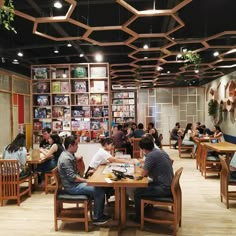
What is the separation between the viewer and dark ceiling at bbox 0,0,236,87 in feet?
16.8

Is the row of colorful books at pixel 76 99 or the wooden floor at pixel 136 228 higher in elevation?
the row of colorful books at pixel 76 99

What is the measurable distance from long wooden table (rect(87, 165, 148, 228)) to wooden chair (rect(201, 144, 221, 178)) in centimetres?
332

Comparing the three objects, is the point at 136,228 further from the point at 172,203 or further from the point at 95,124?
the point at 95,124

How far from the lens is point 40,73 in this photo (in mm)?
7246

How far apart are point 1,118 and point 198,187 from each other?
5806 millimetres

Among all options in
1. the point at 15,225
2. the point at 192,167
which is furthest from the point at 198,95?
the point at 15,225

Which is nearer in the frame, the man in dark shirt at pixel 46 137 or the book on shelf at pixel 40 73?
the man in dark shirt at pixel 46 137

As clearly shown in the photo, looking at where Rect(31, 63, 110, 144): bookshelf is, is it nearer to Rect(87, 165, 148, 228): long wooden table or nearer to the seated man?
Rect(87, 165, 148, 228): long wooden table

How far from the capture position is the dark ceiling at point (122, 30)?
5133 millimetres

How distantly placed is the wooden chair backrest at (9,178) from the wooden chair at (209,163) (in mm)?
4237

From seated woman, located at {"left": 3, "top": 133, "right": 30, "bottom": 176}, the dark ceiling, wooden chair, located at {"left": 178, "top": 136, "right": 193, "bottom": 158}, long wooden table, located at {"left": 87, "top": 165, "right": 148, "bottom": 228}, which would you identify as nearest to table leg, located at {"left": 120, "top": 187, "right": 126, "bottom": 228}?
long wooden table, located at {"left": 87, "top": 165, "right": 148, "bottom": 228}

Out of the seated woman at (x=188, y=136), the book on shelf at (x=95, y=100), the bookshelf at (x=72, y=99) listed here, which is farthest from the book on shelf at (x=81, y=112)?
the seated woman at (x=188, y=136)

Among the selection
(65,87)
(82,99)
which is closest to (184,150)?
(82,99)

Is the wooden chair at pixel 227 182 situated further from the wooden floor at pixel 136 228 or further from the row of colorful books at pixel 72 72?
the row of colorful books at pixel 72 72
